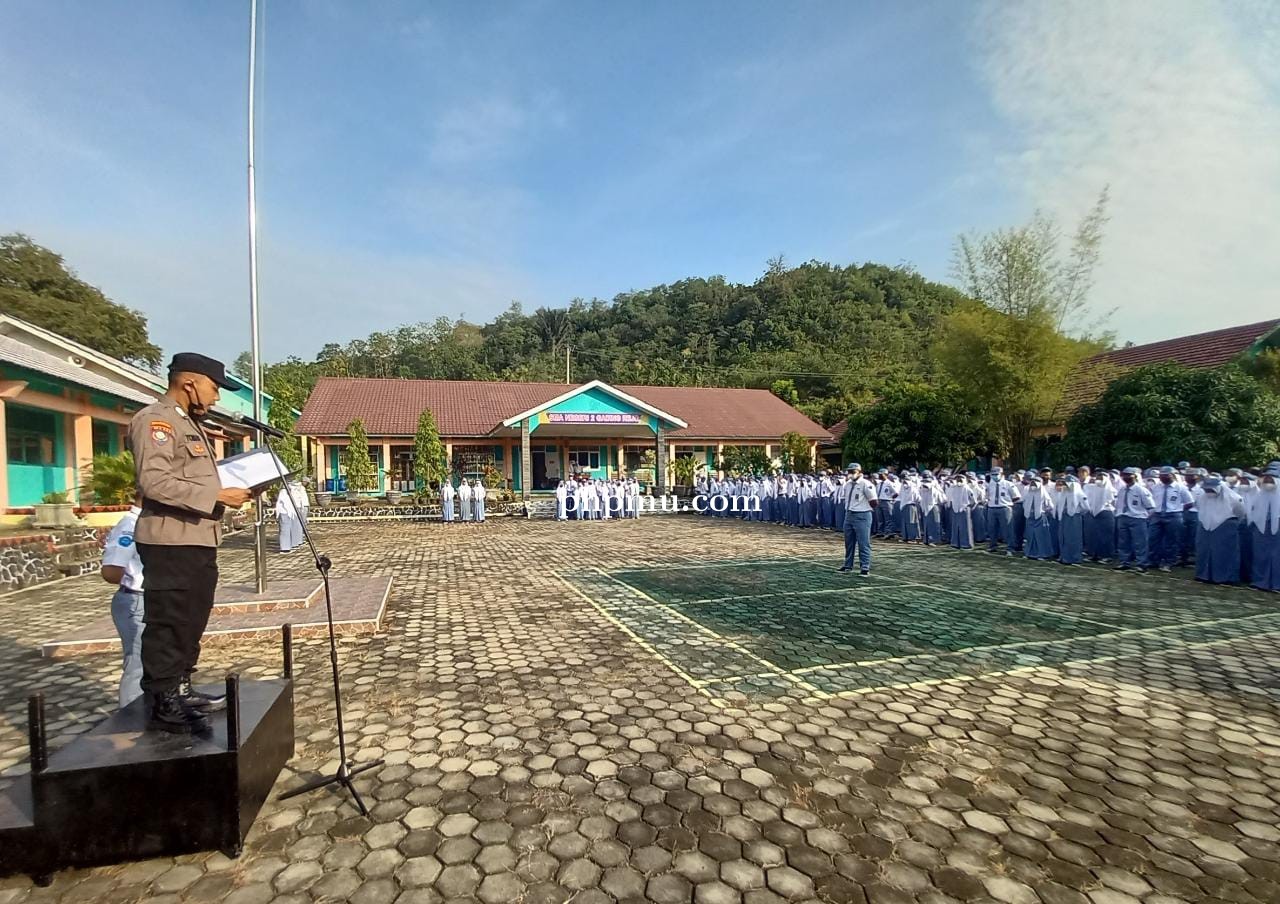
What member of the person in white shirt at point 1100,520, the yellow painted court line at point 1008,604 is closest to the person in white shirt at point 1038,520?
the person in white shirt at point 1100,520

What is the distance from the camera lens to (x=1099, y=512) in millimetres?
11070

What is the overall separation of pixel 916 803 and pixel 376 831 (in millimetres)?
2494

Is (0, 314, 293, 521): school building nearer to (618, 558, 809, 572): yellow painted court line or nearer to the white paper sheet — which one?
(618, 558, 809, 572): yellow painted court line

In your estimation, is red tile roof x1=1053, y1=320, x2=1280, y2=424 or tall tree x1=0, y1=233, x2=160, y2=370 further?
tall tree x1=0, y1=233, x2=160, y2=370

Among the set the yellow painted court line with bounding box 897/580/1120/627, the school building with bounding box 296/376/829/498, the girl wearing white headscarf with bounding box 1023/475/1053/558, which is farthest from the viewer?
the school building with bounding box 296/376/829/498

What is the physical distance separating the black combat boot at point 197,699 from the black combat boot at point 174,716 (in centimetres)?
3

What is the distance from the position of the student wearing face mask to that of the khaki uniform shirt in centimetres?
1145

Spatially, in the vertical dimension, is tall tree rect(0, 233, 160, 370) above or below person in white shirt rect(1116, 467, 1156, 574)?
above

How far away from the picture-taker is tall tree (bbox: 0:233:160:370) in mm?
26578

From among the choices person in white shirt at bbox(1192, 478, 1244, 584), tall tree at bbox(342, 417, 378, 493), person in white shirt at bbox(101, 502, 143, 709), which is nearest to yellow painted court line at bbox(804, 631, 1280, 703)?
person in white shirt at bbox(1192, 478, 1244, 584)

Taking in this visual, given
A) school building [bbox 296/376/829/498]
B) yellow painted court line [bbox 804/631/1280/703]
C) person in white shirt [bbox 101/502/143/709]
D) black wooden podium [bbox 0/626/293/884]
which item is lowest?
yellow painted court line [bbox 804/631/1280/703]

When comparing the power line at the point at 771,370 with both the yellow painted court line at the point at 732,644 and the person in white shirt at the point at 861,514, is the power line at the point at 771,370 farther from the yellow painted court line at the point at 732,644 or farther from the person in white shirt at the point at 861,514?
the yellow painted court line at the point at 732,644

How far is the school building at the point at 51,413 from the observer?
36.8ft

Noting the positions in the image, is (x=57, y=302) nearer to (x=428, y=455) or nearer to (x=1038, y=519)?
(x=428, y=455)
